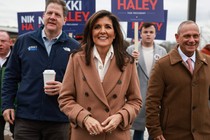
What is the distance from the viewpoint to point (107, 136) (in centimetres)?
272

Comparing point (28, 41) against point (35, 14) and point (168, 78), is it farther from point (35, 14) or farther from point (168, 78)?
point (35, 14)

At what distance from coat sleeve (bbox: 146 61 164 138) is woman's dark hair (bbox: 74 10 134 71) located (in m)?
0.67

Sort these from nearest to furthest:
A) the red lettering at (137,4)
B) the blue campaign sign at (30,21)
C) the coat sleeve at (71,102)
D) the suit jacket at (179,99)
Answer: the coat sleeve at (71,102) < the suit jacket at (179,99) < the red lettering at (137,4) < the blue campaign sign at (30,21)

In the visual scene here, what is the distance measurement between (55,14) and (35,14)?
176 inches

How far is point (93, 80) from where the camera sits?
9.00 ft

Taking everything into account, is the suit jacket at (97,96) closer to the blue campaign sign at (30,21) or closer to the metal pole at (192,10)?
the metal pole at (192,10)

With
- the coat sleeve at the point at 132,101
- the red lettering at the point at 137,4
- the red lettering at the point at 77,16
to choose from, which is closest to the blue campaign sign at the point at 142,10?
the red lettering at the point at 137,4

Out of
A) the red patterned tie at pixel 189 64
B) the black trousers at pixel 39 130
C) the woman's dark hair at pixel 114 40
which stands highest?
the woman's dark hair at pixel 114 40

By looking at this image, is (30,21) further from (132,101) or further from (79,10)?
(132,101)

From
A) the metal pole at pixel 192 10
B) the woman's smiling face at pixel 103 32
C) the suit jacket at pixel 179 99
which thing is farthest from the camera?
the metal pole at pixel 192 10

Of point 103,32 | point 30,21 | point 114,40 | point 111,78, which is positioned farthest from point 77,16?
point 111,78

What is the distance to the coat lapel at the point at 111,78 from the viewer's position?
9.05ft

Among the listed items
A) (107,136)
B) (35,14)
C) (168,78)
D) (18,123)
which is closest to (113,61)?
(107,136)

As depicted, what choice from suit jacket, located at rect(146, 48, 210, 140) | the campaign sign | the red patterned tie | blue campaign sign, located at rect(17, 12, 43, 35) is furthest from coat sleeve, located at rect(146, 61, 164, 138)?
blue campaign sign, located at rect(17, 12, 43, 35)
